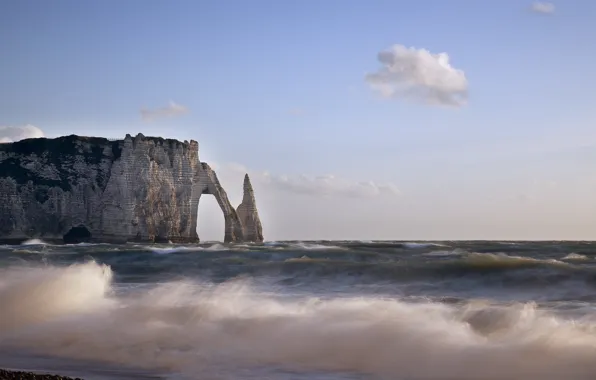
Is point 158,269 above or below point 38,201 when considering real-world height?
below

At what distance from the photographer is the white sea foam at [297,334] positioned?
7465 mm

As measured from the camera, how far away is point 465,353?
7.92m

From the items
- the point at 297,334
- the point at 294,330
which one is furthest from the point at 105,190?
the point at 297,334

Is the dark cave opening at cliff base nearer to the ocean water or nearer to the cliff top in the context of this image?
the cliff top

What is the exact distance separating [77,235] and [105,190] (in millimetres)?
4588

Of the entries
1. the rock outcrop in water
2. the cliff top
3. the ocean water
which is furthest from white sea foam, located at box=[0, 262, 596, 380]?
the cliff top

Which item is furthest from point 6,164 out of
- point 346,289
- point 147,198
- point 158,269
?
point 346,289

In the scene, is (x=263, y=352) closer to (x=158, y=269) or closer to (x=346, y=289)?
(x=346, y=289)

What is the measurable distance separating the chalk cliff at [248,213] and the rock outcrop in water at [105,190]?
163 cm

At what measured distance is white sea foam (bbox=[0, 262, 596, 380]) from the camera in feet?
24.5

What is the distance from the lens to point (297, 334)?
9062 mm

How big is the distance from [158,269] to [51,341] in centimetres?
1287

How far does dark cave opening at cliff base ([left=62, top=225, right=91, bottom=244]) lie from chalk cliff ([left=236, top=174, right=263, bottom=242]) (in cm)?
1416

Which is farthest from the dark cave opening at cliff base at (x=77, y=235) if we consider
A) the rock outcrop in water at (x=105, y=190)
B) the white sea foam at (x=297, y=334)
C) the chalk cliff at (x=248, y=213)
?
the white sea foam at (x=297, y=334)
